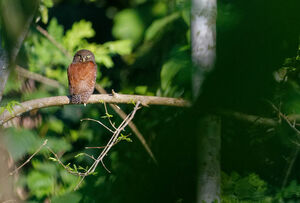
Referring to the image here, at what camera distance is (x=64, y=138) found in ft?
14.0

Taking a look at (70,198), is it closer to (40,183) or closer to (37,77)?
(40,183)

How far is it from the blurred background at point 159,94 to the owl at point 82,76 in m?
0.24

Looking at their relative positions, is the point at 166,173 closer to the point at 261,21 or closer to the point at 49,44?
the point at 261,21

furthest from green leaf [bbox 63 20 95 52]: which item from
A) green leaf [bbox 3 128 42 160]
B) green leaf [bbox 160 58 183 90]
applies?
green leaf [bbox 160 58 183 90]

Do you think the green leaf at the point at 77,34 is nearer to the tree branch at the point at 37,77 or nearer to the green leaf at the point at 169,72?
the tree branch at the point at 37,77

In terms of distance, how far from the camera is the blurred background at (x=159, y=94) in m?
0.50

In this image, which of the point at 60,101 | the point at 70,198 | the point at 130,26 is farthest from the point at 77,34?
the point at 70,198

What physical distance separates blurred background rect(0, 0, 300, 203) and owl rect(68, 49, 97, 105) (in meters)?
0.24

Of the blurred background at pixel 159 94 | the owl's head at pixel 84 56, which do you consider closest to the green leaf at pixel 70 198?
the blurred background at pixel 159 94

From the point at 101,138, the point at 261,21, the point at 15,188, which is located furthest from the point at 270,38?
the point at 15,188

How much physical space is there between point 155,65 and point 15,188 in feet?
6.40

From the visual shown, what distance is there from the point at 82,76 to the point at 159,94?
98cm

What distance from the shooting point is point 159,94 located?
2.99 m

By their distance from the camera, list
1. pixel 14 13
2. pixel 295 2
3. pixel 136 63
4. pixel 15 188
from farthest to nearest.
Answer: pixel 136 63 → pixel 15 188 → pixel 14 13 → pixel 295 2
